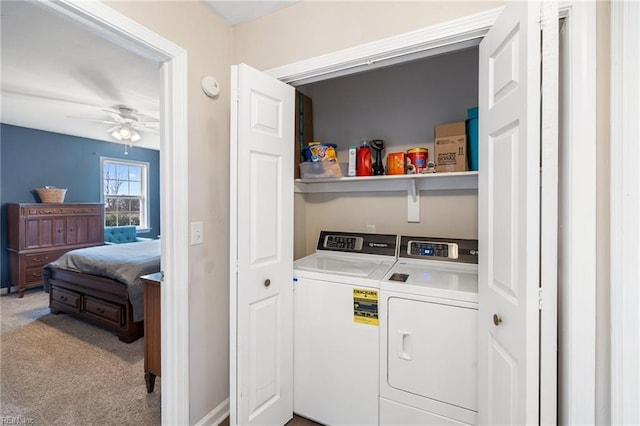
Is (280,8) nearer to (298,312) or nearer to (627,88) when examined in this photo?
(627,88)

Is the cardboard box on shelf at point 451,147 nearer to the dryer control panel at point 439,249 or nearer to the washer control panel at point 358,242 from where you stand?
the dryer control panel at point 439,249

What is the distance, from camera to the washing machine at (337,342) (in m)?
1.62

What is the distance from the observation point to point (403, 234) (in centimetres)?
220

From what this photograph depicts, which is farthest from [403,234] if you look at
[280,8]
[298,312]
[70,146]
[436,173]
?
[70,146]

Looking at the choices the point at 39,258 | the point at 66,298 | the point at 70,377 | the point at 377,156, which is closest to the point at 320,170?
the point at 377,156

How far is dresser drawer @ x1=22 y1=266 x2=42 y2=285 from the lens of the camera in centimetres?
431

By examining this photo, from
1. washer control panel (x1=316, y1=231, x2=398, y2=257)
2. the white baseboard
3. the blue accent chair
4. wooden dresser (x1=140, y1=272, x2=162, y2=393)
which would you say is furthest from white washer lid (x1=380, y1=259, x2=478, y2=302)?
the blue accent chair

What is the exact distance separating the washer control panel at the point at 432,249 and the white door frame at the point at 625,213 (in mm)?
904

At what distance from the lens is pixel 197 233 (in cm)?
164

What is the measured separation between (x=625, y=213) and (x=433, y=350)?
0.94 metres

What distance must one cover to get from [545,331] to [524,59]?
32.6 inches

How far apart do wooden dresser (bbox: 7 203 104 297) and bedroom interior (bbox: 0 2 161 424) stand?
0.24 meters

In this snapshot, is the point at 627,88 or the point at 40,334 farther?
the point at 40,334

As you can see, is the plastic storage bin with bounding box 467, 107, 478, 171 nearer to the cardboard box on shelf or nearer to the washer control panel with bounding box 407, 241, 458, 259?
the cardboard box on shelf
